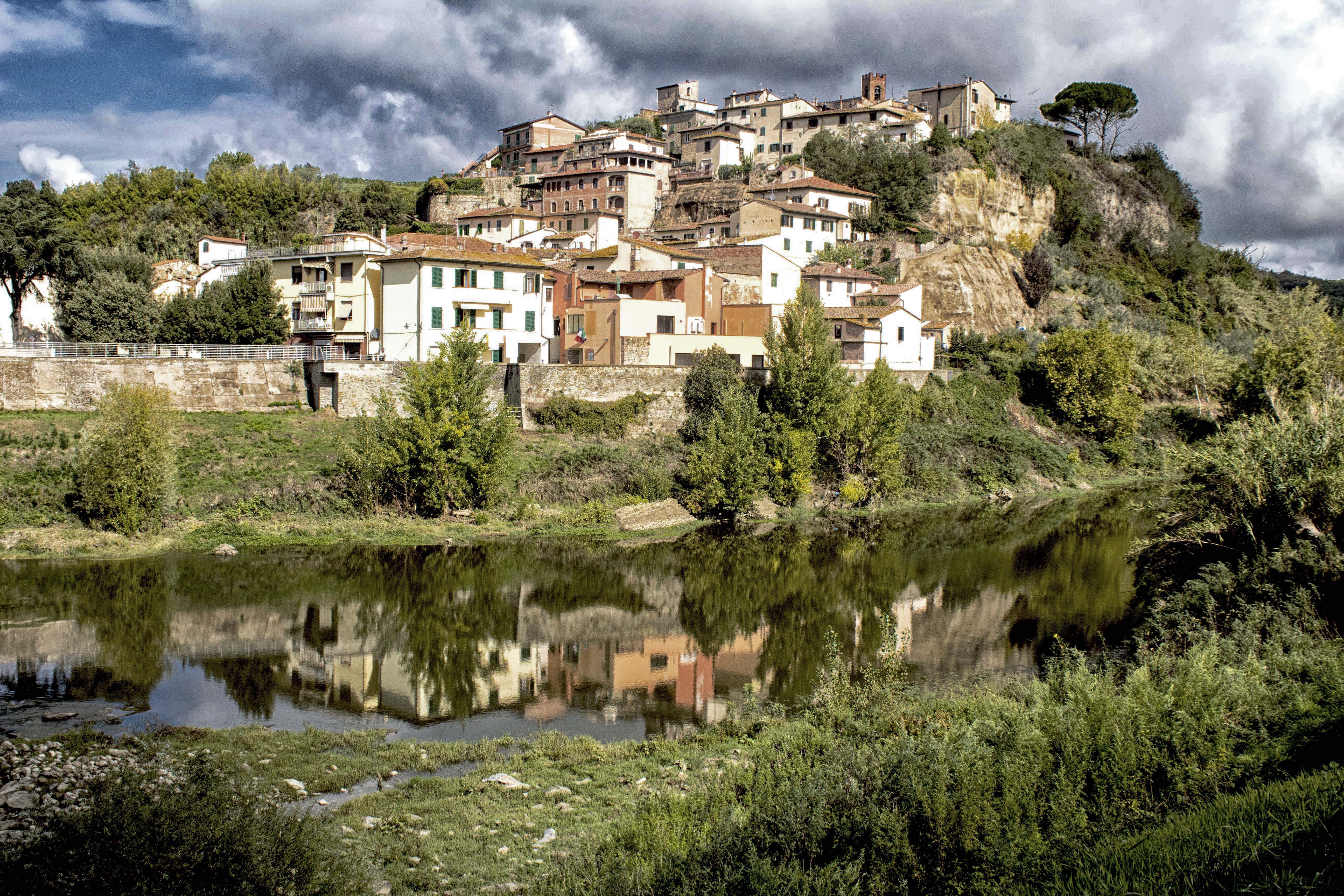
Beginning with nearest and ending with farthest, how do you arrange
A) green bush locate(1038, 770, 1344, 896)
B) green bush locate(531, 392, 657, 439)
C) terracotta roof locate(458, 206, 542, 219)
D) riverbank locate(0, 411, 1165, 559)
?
green bush locate(1038, 770, 1344, 896) → riverbank locate(0, 411, 1165, 559) → green bush locate(531, 392, 657, 439) → terracotta roof locate(458, 206, 542, 219)

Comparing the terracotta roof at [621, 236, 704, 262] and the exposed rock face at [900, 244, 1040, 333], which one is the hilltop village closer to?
the terracotta roof at [621, 236, 704, 262]

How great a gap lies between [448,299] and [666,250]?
1441 cm

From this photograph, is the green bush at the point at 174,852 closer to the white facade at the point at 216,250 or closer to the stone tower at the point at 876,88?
the white facade at the point at 216,250

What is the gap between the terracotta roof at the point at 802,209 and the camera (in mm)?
61594

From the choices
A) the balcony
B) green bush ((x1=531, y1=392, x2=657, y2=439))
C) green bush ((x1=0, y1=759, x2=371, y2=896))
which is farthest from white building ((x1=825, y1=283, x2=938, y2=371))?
green bush ((x1=0, y1=759, x2=371, y2=896))

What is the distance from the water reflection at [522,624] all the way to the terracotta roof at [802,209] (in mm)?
34148

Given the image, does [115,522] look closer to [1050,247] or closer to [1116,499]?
[1116,499]

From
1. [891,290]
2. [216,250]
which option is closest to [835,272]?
[891,290]

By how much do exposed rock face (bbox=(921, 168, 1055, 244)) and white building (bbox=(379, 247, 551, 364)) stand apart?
38.1m

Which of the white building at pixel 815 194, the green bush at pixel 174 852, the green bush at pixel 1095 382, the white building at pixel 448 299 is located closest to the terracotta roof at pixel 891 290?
the green bush at pixel 1095 382

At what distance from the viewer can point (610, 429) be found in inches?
1566

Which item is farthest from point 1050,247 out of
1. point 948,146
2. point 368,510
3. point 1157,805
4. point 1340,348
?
point 1157,805

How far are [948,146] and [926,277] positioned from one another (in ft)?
55.9

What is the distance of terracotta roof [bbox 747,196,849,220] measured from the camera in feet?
202
